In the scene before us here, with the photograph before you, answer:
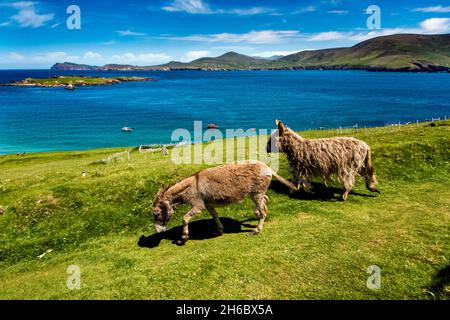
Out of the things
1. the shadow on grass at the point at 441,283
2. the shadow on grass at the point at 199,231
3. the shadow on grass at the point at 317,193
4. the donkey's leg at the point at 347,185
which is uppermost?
the donkey's leg at the point at 347,185

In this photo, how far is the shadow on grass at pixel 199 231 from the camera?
15516mm

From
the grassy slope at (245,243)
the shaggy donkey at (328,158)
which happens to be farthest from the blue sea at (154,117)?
the shaggy donkey at (328,158)

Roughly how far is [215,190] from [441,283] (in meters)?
9.02

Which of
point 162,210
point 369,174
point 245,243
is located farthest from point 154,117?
point 245,243

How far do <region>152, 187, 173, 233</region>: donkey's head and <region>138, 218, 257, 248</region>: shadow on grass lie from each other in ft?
3.54

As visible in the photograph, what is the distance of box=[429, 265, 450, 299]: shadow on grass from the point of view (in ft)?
30.9

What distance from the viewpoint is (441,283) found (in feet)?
32.7

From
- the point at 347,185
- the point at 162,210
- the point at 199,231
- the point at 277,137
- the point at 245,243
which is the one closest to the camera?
the point at 245,243

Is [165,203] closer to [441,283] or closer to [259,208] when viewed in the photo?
[259,208]

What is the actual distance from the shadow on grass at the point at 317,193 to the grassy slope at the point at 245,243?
169 millimetres

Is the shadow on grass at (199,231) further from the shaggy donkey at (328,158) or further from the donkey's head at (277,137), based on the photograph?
the donkey's head at (277,137)

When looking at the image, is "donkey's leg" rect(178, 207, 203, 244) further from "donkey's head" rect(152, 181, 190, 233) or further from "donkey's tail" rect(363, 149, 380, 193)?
"donkey's tail" rect(363, 149, 380, 193)
